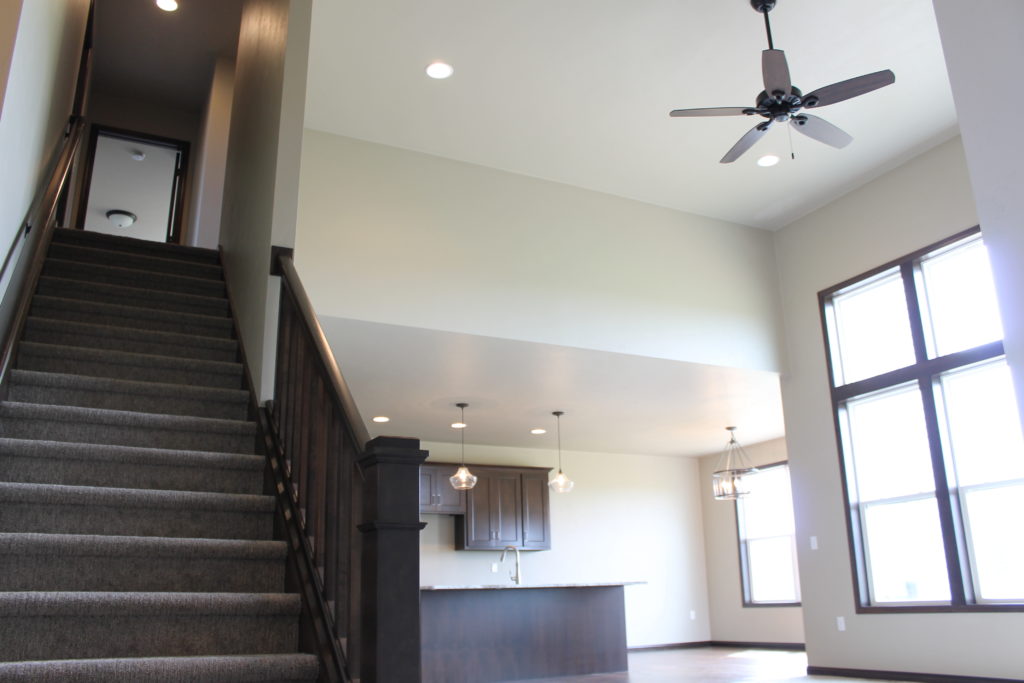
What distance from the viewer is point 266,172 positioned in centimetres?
419

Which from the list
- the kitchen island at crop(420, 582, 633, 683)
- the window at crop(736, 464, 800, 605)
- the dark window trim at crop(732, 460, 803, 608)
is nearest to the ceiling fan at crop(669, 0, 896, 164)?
the kitchen island at crop(420, 582, 633, 683)

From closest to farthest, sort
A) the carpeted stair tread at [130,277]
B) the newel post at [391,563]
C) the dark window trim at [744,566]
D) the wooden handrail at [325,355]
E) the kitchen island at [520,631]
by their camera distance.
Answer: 1. the newel post at [391,563]
2. the wooden handrail at [325,355]
3. the carpeted stair tread at [130,277]
4. the kitchen island at [520,631]
5. the dark window trim at [744,566]

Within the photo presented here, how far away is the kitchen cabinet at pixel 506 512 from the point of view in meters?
9.61

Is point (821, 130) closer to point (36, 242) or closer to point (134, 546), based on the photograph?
point (134, 546)

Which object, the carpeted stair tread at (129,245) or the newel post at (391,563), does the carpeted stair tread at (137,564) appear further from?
the carpeted stair tread at (129,245)

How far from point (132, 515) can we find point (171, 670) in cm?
89

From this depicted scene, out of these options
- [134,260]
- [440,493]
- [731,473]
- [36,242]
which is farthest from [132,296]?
[731,473]

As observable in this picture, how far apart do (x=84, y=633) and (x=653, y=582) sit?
31.3 feet

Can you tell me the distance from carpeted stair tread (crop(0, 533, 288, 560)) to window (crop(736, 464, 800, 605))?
836 cm

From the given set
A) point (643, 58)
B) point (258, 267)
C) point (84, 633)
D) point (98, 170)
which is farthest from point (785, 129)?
point (98, 170)

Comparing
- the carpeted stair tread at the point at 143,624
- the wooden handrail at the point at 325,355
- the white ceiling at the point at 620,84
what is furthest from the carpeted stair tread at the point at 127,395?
the white ceiling at the point at 620,84

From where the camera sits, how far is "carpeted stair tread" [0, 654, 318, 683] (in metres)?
2.03

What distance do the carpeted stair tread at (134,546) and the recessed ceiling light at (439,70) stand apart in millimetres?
3543

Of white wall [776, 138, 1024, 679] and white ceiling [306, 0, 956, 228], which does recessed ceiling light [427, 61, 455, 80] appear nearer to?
white ceiling [306, 0, 956, 228]
